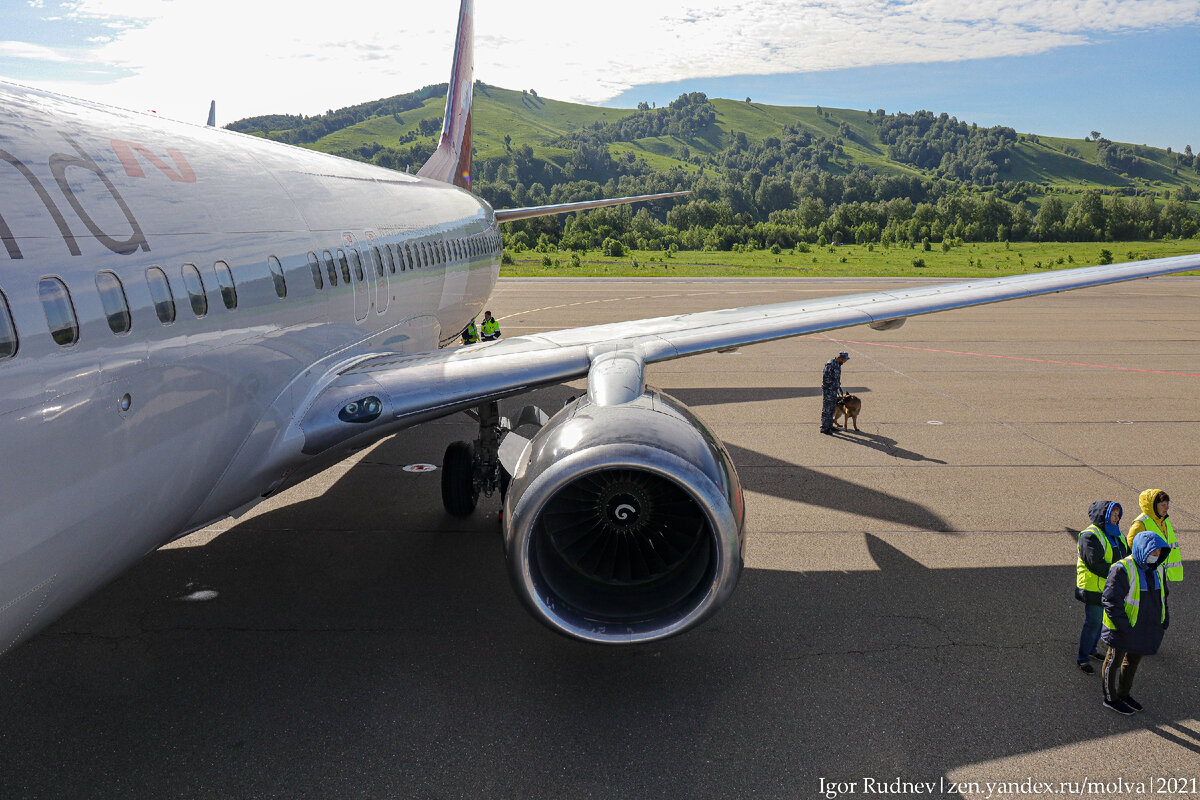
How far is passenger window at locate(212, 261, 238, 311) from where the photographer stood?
6664 mm

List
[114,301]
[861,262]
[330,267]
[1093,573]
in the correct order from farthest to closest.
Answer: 1. [861,262]
2. [330,267]
3. [1093,573]
4. [114,301]

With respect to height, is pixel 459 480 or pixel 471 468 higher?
pixel 471 468

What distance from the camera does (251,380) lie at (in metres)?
6.95

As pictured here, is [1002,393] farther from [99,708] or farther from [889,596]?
[99,708]

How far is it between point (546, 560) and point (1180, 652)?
6069 mm

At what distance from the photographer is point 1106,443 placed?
50.0 feet

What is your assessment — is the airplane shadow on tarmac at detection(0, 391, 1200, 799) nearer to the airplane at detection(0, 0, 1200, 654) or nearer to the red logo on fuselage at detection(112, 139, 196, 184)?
the airplane at detection(0, 0, 1200, 654)

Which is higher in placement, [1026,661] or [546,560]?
[546,560]

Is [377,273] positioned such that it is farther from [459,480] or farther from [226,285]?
[226,285]

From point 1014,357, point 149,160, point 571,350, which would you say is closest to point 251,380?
point 149,160

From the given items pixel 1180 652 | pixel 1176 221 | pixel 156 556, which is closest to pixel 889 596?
pixel 1180 652

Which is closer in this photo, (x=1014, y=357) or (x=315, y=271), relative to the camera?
(x=315, y=271)

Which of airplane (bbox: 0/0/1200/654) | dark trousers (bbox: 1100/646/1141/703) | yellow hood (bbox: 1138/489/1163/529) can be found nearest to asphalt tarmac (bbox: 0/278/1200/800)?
dark trousers (bbox: 1100/646/1141/703)

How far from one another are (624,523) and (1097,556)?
415 cm
